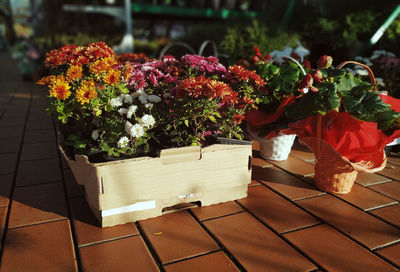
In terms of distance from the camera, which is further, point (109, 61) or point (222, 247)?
point (109, 61)

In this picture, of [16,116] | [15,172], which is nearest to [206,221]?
[15,172]

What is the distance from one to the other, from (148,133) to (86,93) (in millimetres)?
318

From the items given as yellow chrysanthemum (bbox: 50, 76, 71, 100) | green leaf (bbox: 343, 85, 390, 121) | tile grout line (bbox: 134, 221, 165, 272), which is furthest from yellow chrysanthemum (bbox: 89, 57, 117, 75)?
green leaf (bbox: 343, 85, 390, 121)

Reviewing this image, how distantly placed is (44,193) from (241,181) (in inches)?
39.4

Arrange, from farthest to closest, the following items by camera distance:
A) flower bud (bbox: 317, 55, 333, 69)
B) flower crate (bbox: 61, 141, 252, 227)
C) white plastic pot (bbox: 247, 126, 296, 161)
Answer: white plastic pot (bbox: 247, 126, 296, 161) → flower bud (bbox: 317, 55, 333, 69) → flower crate (bbox: 61, 141, 252, 227)

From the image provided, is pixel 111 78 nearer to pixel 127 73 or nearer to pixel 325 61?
pixel 127 73

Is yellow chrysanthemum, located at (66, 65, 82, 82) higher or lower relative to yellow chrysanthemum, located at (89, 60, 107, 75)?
lower

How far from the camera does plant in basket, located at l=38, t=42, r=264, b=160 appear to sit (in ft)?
4.40

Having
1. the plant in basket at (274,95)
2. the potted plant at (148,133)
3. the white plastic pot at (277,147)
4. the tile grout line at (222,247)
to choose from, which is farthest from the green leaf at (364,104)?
the tile grout line at (222,247)

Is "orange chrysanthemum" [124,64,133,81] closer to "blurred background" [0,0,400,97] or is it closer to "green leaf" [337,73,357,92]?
"blurred background" [0,0,400,97]

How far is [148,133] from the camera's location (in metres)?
1.47

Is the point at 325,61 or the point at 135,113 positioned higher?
the point at 325,61

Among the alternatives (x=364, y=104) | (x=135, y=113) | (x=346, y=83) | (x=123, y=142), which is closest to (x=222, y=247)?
(x=123, y=142)

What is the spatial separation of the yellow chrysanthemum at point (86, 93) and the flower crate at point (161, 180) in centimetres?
24
